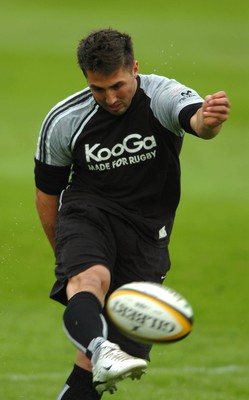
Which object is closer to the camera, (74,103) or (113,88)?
(113,88)

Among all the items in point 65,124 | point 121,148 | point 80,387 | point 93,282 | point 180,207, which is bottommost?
point 180,207

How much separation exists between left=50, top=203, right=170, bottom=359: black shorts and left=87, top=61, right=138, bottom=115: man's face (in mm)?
721

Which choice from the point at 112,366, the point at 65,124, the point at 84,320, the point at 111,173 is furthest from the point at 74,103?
the point at 112,366

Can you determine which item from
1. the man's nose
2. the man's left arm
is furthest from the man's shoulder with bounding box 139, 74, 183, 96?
the man's left arm

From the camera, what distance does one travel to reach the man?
827cm

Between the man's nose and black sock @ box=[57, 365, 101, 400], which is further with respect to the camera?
black sock @ box=[57, 365, 101, 400]

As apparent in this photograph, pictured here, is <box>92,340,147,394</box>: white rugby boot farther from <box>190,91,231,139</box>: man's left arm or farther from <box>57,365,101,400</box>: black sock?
<box>190,91,231,139</box>: man's left arm

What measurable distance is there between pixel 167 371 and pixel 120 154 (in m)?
3.29

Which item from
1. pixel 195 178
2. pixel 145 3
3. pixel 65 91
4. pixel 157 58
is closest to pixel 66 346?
pixel 195 178

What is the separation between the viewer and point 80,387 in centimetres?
845

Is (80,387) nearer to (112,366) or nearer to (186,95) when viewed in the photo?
(112,366)

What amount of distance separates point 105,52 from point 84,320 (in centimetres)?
181

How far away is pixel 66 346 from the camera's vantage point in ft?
40.4

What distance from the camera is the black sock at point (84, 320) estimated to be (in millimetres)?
7664
